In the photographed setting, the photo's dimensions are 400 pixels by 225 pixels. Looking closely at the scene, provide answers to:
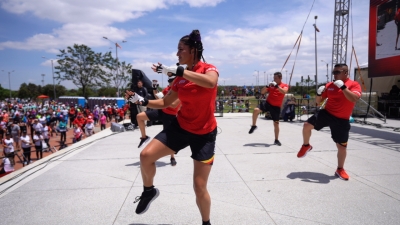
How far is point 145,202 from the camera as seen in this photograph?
2775 millimetres

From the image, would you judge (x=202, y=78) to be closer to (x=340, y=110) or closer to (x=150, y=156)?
(x=150, y=156)

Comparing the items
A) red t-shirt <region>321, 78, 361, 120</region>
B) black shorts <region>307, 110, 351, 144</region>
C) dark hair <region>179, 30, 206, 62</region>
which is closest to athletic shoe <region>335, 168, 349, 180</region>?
black shorts <region>307, 110, 351, 144</region>

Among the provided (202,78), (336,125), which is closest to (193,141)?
(202,78)

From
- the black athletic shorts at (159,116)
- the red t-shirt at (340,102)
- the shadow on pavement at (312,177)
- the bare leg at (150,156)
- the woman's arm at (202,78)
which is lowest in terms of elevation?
the shadow on pavement at (312,177)

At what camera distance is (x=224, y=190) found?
3.99 metres

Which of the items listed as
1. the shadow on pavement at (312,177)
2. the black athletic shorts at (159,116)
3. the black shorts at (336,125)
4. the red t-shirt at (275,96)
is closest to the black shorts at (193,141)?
the black athletic shorts at (159,116)

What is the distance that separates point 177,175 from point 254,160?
1.81m

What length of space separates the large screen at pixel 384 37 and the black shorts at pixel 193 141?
11.7m

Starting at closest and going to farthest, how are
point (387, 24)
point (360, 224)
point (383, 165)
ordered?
point (360, 224)
point (383, 165)
point (387, 24)

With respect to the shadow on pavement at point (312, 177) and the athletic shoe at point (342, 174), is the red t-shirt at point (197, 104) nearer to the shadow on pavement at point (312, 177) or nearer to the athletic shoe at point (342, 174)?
the shadow on pavement at point (312, 177)

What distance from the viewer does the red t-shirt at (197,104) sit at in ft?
8.55

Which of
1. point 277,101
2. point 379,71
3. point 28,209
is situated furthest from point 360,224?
point 379,71

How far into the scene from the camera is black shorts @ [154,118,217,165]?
2668mm

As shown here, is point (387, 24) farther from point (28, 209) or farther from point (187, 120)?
point (28, 209)
